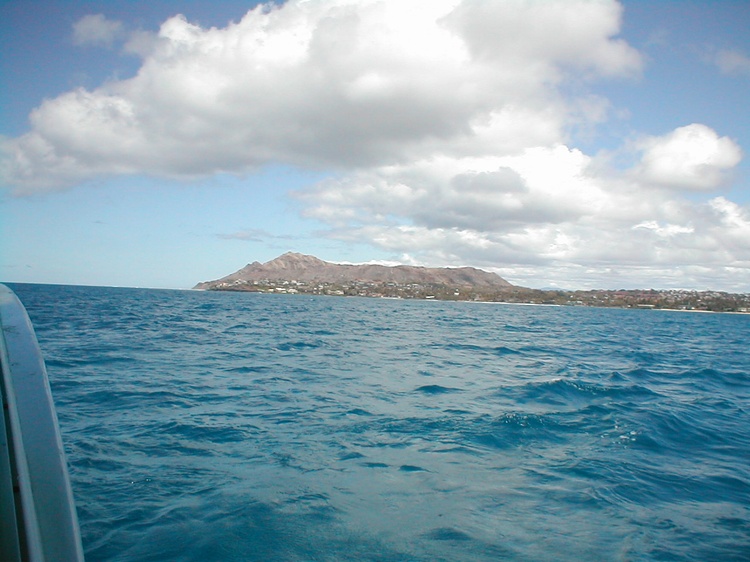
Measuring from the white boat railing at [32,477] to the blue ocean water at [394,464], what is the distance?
8.52ft

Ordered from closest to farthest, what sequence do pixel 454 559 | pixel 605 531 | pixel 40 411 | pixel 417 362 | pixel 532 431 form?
pixel 40 411 → pixel 454 559 → pixel 605 531 → pixel 532 431 → pixel 417 362

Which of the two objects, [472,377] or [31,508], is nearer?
[31,508]

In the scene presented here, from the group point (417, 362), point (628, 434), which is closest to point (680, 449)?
point (628, 434)

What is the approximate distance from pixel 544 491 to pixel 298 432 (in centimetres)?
432

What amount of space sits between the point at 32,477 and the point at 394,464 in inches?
222

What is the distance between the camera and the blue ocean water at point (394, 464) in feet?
16.9

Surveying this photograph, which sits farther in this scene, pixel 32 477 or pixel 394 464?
pixel 394 464

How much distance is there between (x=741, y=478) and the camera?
24.4 ft

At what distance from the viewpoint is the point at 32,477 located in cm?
228

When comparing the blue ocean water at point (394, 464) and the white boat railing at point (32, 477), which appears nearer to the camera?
the white boat railing at point (32, 477)

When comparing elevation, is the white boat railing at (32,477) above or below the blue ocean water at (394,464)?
above

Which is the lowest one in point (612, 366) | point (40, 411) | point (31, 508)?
point (612, 366)

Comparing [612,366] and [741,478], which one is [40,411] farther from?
[612,366]

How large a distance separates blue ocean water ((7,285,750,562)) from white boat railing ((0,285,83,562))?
8.52 ft
